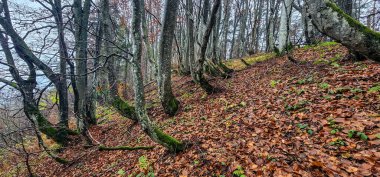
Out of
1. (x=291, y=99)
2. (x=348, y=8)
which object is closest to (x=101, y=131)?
(x=291, y=99)

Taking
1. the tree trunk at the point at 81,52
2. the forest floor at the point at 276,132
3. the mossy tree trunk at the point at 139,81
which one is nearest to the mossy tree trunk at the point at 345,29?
the forest floor at the point at 276,132

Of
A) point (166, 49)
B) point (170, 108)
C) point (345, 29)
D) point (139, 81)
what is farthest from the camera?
point (170, 108)

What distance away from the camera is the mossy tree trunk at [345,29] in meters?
4.03

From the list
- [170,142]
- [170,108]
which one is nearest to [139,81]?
[170,142]

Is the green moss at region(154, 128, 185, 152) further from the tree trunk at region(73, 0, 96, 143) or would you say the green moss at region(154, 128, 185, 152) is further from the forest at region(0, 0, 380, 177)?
the tree trunk at region(73, 0, 96, 143)

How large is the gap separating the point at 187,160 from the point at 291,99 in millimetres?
2822

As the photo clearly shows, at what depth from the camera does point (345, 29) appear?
419cm

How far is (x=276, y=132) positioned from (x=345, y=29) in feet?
8.48

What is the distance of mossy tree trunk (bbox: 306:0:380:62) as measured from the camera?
403cm

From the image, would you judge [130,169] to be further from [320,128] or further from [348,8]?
[348,8]

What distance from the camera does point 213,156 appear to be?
12.0 feet

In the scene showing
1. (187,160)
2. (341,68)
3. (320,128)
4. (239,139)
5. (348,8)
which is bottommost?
(187,160)

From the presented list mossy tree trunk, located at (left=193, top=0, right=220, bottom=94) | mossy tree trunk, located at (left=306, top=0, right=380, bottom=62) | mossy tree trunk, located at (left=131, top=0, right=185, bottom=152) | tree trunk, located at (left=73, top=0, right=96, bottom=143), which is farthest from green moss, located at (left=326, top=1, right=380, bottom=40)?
tree trunk, located at (left=73, top=0, right=96, bottom=143)

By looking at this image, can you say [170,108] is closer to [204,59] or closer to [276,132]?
[204,59]
